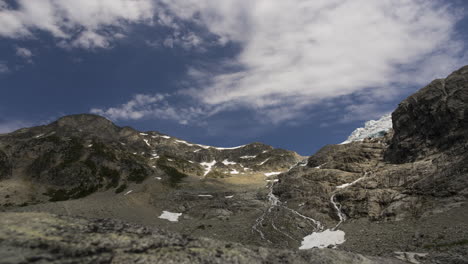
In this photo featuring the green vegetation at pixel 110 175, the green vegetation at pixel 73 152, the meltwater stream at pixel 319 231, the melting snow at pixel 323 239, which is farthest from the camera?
the green vegetation at pixel 73 152

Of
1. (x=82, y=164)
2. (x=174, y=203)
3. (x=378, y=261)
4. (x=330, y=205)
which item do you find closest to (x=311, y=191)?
(x=330, y=205)

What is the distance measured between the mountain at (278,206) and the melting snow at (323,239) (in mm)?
275

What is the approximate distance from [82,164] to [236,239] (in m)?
114

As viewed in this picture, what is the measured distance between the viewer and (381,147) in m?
114

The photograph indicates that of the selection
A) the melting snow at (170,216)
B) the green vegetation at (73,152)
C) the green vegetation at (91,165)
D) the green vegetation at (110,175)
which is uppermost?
the green vegetation at (73,152)

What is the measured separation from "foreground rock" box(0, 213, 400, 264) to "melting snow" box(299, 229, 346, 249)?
108 feet

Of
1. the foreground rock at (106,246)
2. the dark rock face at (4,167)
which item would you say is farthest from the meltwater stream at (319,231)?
the dark rock face at (4,167)

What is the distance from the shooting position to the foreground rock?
2028 centimetres

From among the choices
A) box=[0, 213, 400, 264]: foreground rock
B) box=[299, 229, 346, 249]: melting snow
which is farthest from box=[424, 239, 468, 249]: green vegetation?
box=[0, 213, 400, 264]: foreground rock

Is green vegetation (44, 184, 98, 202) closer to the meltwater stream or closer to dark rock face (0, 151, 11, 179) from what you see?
dark rock face (0, 151, 11, 179)

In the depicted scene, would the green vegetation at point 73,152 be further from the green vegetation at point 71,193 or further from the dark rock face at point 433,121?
the dark rock face at point 433,121

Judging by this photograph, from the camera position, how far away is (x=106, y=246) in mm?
22891

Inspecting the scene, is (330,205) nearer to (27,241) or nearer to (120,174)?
(27,241)

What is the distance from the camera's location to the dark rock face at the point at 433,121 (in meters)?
81.4
